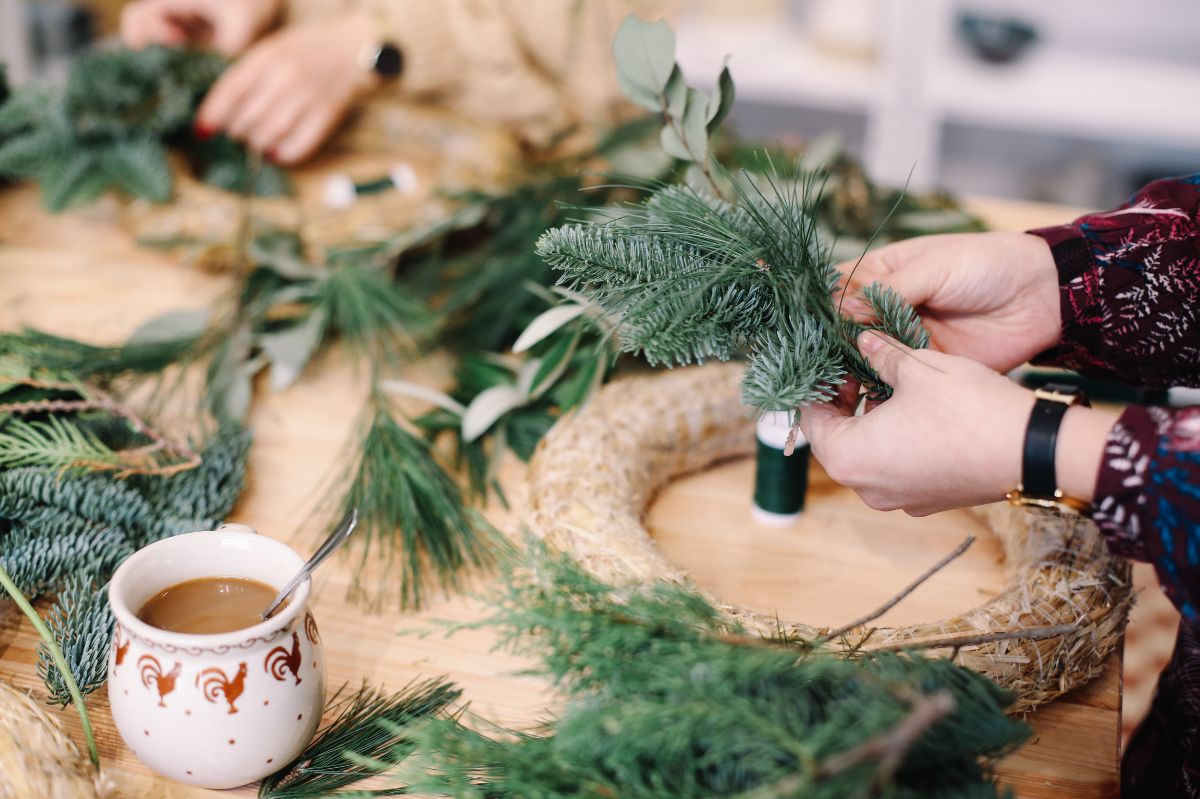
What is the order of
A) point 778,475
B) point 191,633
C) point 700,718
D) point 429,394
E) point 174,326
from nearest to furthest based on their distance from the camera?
point 700,718
point 191,633
point 778,475
point 429,394
point 174,326

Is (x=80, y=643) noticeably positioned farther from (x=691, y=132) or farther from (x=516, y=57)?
(x=516, y=57)

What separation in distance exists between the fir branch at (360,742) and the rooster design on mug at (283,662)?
0.18 feet

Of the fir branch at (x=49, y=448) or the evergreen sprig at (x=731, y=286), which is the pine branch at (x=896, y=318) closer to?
the evergreen sprig at (x=731, y=286)

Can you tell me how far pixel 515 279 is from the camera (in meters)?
1.03

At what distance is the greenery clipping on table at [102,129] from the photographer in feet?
3.81

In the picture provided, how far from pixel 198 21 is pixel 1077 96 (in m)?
1.67

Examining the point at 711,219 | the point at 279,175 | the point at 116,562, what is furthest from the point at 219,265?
the point at 711,219

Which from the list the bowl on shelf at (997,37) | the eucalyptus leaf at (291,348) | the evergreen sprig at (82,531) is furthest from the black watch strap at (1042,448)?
the bowl on shelf at (997,37)

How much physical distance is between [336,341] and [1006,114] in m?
1.56

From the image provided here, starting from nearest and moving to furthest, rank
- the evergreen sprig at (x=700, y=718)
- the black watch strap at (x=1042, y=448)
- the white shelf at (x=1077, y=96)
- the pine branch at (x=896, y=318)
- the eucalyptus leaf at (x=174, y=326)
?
the evergreen sprig at (x=700, y=718) → the black watch strap at (x=1042, y=448) → the pine branch at (x=896, y=318) → the eucalyptus leaf at (x=174, y=326) → the white shelf at (x=1077, y=96)

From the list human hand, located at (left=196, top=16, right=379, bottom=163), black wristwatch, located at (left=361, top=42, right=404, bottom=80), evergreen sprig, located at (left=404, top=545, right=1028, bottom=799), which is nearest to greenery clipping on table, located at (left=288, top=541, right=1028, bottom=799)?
evergreen sprig, located at (left=404, top=545, right=1028, bottom=799)

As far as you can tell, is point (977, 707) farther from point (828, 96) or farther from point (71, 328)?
point (828, 96)

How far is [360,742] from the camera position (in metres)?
0.61

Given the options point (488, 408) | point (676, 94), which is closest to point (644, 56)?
point (676, 94)
